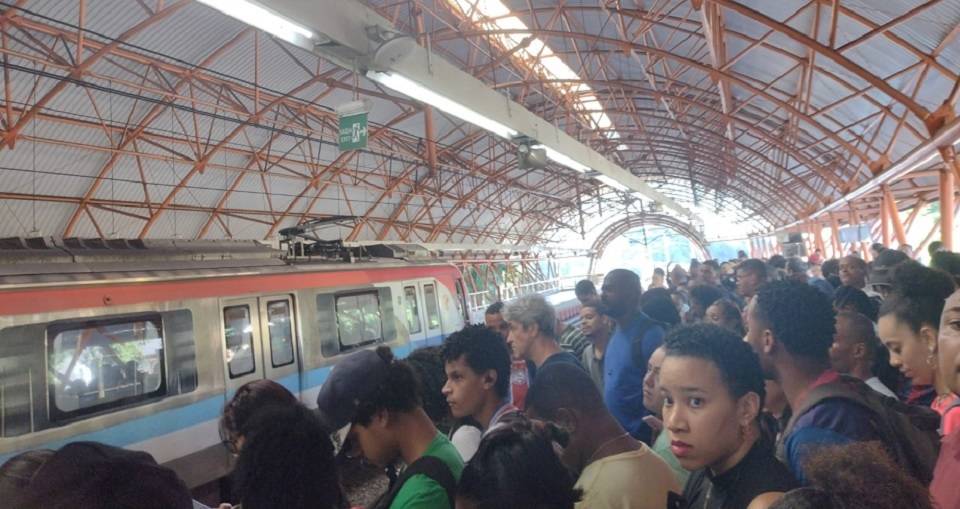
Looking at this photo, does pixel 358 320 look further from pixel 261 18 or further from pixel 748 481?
pixel 748 481

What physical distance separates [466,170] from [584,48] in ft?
29.4

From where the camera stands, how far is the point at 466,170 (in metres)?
22.2

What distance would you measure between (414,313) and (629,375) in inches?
228

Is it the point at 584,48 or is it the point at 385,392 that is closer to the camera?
the point at 385,392

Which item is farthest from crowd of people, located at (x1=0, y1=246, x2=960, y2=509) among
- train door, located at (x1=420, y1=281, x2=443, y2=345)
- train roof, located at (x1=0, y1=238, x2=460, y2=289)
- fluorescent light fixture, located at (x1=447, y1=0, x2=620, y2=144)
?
fluorescent light fixture, located at (x1=447, y1=0, x2=620, y2=144)

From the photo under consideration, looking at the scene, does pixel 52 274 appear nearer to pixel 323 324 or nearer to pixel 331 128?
pixel 323 324

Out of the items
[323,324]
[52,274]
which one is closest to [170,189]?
[323,324]

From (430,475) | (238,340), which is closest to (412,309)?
(238,340)

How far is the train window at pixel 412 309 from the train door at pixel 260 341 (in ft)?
8.07

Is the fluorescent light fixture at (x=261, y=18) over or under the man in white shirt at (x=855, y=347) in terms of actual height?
over

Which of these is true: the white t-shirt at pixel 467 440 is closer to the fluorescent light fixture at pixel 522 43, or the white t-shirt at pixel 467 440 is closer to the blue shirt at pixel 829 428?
the blue shirt at pixel 829 428

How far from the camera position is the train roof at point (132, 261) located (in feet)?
14.6

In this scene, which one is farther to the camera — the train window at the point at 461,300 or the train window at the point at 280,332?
the train window at the point at 461,300

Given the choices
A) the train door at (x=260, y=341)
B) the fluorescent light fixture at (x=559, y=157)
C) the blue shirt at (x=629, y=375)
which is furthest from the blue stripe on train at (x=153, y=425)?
the fluorescent light fixture at (x=559, y=157)
